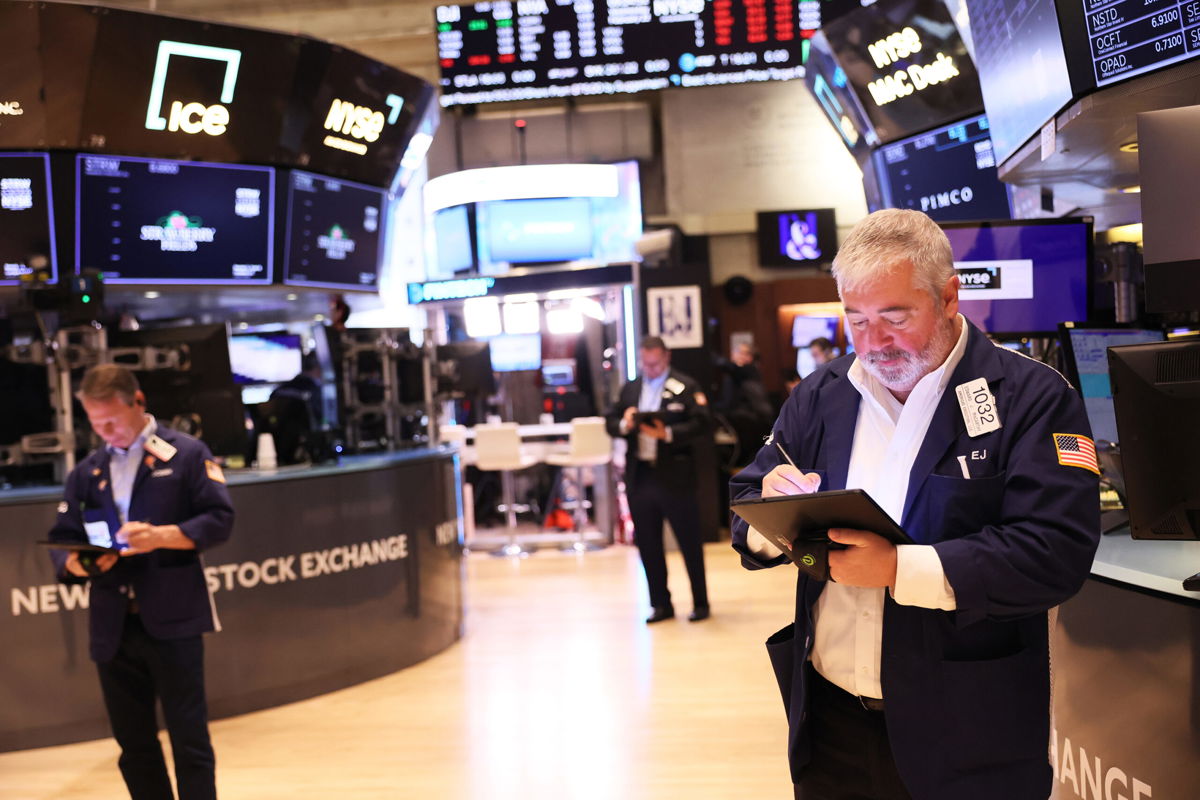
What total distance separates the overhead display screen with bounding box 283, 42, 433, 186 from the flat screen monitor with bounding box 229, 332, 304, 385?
165 cm

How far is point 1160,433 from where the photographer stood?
2.08 metres

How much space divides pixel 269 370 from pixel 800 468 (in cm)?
686

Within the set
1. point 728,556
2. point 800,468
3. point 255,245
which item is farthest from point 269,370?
point 800,468

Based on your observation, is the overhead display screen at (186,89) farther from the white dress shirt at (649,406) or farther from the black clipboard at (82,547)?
the black clipboard at (82,547)

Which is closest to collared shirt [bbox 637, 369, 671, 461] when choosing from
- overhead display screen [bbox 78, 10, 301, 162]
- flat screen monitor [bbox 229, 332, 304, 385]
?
overhead display screen [bbox 78, 10, 301, 162]

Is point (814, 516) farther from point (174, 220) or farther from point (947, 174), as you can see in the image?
point (174, 220)

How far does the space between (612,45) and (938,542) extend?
8.25 m

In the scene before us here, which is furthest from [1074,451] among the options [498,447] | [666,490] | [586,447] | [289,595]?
[498,447]

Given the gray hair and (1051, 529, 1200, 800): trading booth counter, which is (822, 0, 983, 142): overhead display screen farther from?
the gray hair

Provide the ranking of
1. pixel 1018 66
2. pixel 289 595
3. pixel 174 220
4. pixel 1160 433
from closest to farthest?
pixel 1160 433, pixel 1018 66, pixel 289 595, pixel 174 220

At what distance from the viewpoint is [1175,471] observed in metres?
2.08

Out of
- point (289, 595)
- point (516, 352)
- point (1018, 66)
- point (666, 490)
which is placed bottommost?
point (289, 595)

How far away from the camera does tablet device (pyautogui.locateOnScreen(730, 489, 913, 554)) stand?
1532mm

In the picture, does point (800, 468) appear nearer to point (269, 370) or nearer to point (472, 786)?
point (472, 786)
